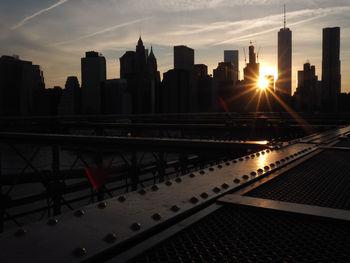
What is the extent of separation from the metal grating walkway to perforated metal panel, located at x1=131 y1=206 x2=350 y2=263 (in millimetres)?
542

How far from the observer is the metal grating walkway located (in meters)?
2.97

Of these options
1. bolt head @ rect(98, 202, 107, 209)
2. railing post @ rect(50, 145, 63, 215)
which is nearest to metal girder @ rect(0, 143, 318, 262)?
bolt head @ rect(98, 202, 107, 209)

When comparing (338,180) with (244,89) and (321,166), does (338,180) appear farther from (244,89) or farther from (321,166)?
(244,89)

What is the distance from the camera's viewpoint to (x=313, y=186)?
11.4 ft

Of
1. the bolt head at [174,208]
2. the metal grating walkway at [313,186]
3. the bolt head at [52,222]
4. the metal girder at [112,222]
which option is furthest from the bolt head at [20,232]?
the metal grating walkway at [313,186]

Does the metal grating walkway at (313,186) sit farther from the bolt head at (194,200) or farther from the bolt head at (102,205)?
the bolt head at (102,205)

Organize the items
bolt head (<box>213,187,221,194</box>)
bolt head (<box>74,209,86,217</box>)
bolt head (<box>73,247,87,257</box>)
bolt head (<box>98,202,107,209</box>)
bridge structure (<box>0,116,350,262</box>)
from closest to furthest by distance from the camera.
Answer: bolt head (<box>73,247,87,257</box>) → bridge structure (<box>0,116,350,262</box>) → bolt head (<box>74,209,86,217</box>) → bolt head (<box>98,202,107,209</box>) → bolt head (<box>213,187,221,194</box>)

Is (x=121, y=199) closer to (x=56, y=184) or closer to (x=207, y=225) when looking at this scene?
(x=207, y=225)

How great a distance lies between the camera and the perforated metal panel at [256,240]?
5.98 ft

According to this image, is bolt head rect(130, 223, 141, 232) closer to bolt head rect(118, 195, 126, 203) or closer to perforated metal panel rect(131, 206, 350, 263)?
perforated metal panel rect(131, 206, 350, 263)

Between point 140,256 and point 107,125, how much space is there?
1446 cm

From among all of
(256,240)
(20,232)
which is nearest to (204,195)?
(256,240)

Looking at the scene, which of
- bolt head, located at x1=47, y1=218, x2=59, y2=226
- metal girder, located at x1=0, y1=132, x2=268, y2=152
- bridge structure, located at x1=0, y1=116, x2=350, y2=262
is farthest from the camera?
metal girder, located at x1=0, y1=132, x2=268, y2=152

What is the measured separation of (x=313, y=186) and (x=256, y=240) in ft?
5.69
